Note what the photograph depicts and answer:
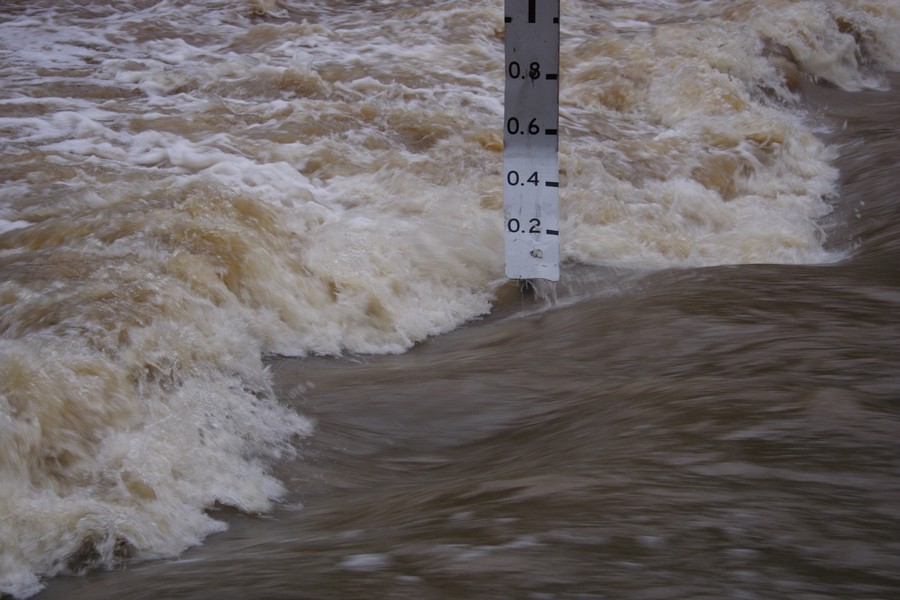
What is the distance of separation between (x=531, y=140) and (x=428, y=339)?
900mm

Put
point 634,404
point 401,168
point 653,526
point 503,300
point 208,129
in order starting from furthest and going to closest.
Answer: point 208,129 < point 401,168 < point 503,300 < point 634,404 < point 653,526

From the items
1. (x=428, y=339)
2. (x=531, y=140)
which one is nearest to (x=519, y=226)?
(x=531, y=140)

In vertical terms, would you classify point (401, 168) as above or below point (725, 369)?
above

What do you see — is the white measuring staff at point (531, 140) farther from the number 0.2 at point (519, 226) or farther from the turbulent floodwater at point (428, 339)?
the turbulent floodwater at point (428, 339)

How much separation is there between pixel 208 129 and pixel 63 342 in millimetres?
3196

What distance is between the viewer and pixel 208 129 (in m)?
6.15

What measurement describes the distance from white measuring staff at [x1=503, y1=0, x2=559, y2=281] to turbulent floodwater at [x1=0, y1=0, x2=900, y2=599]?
28 centimetres

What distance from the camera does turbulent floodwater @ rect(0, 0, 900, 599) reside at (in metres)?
1.98

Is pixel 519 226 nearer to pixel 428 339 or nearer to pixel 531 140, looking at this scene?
pixel 531 140

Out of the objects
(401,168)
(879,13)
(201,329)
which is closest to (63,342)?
(201,329)

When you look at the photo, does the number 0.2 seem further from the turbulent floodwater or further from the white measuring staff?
the turbulent floodwater

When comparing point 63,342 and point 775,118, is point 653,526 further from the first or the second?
point 775,118

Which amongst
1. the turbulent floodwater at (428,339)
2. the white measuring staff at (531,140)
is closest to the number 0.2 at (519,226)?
the white measuring staff at (531,140)

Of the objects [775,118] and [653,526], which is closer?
[653,526]
